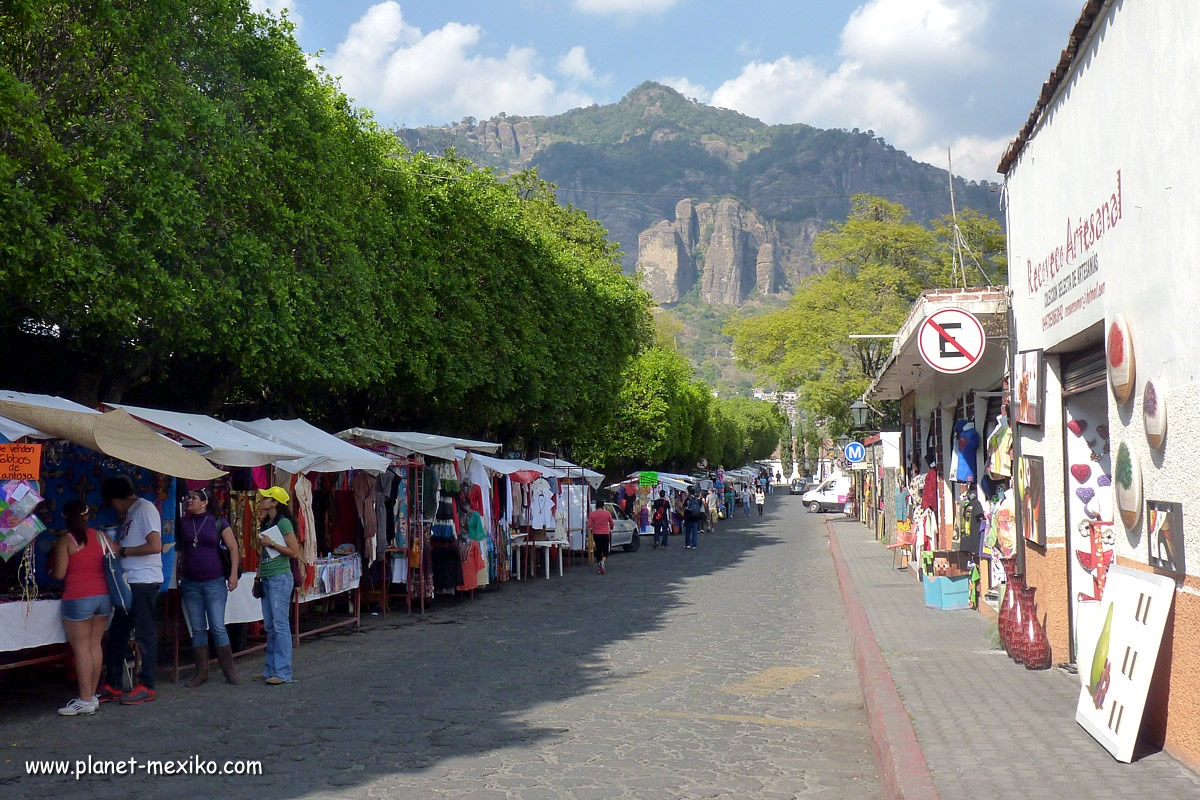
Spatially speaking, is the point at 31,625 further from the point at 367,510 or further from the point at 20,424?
the point at 367,510

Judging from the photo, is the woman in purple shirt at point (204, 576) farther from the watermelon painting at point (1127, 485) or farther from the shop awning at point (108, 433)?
the watermelon painting at point (1127, 485)

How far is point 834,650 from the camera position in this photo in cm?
1269

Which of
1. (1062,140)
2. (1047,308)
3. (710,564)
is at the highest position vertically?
(1062,140)

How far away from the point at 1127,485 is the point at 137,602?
7.69 meters

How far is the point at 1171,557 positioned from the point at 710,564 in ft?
68.6

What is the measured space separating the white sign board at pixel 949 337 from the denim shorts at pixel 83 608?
8.38 m

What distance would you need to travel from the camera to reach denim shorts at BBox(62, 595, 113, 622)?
870cm

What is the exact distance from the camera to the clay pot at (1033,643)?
9.85 metres

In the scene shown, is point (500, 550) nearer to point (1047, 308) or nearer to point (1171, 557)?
point (1047, 308)

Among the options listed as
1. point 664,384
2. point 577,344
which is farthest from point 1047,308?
point 664,384

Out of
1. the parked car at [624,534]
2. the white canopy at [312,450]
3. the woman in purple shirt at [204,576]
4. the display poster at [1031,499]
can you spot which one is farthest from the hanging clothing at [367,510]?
the parked car at [624,534]

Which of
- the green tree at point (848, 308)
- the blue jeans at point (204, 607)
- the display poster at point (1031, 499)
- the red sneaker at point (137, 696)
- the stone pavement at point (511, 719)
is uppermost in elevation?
the green tree at point (848, 308)

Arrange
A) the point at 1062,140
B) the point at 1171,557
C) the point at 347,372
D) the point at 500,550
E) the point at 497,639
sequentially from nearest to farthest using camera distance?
the point at 1171,557
the point at 1062,140
the point at 497,639
the point at 347,372
the point at 500,550

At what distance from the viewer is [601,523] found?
26.5m
